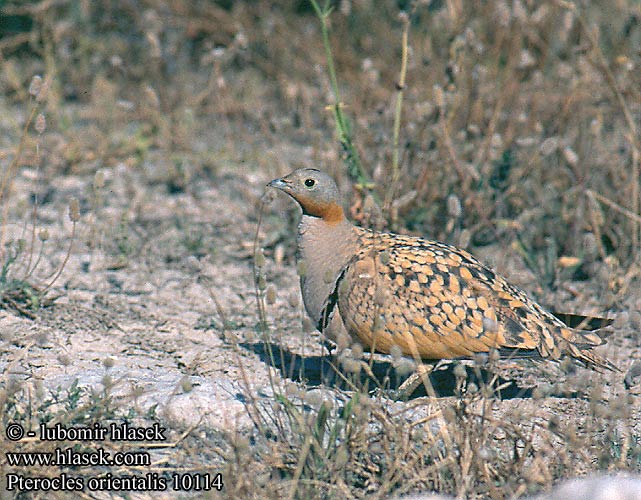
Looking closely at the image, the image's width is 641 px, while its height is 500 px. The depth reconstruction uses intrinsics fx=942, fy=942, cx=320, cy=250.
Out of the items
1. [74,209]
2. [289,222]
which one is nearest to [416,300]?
[74,209]

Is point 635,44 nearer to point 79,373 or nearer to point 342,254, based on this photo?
point 342,254

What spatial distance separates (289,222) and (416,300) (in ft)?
5.25

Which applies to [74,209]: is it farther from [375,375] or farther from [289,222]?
[289,222]

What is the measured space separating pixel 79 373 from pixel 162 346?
0.49 meters

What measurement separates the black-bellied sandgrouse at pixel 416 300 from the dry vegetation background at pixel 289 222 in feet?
0.51

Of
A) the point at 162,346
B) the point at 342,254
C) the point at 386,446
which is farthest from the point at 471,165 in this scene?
the point at 386,446

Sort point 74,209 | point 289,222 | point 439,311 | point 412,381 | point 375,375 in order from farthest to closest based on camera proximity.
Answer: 1. point 289,222
2. point 375,375
3. point 74,209
4. point 412,381
5. point 439,311

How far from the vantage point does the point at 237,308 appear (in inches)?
171

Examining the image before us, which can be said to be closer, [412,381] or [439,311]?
[439,311]

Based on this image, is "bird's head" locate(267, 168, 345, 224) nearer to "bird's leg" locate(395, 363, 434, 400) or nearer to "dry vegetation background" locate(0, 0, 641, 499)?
"dry vegetation background" locate(0, 0, 641, 499)

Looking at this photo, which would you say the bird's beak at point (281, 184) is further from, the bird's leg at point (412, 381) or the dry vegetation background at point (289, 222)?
the bird's leg at point (412, 381)

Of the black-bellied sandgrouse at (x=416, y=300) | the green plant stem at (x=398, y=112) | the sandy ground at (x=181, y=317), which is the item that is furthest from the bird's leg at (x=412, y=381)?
the green plant stem at (x=398, y=112)

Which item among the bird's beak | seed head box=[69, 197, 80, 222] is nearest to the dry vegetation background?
seed head box=[69, 197, 80, 222]

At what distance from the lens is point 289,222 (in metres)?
4.89
